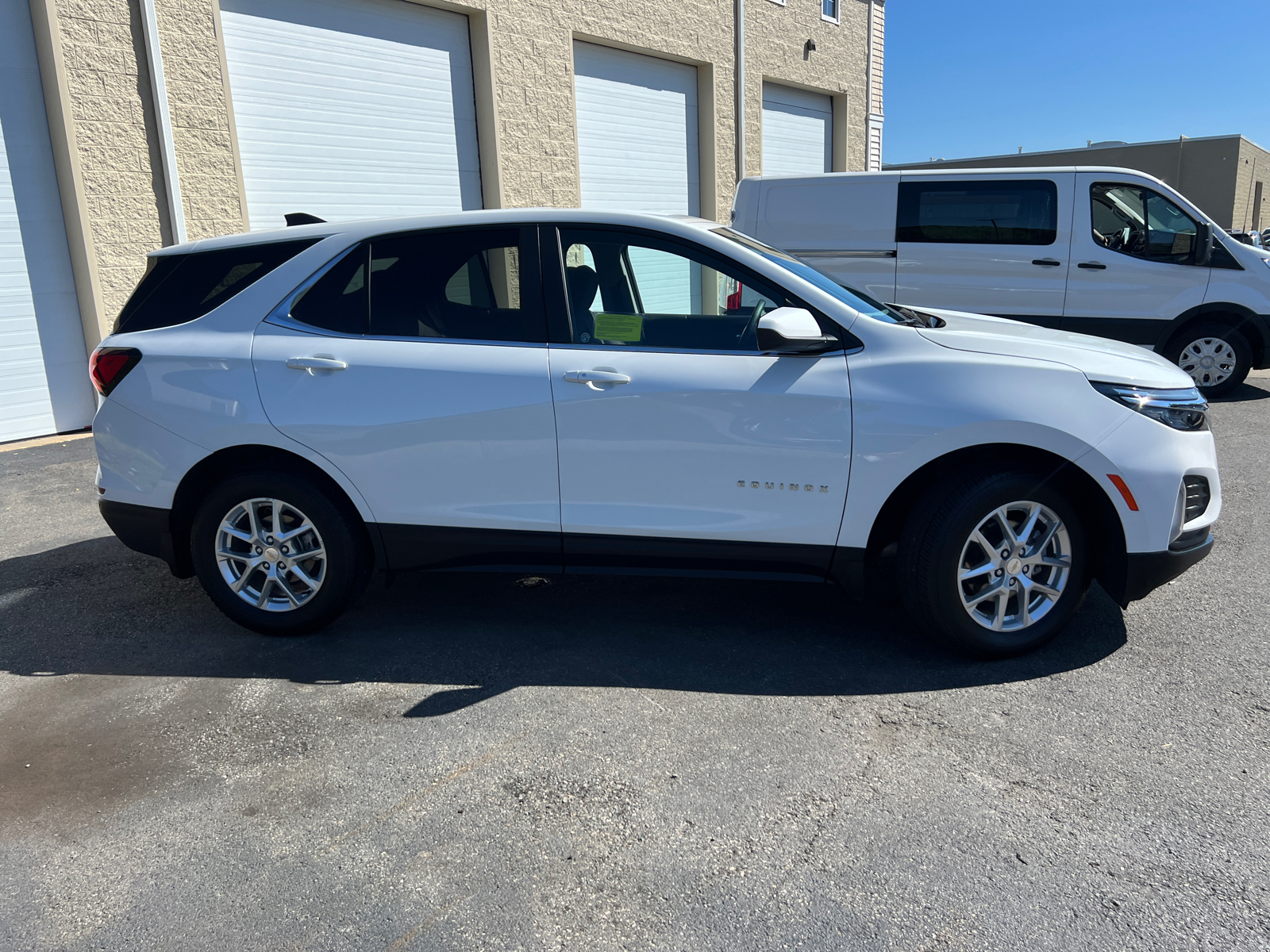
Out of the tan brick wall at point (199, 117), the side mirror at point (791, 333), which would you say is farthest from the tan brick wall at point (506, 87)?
the side mirror at point (791, 333)

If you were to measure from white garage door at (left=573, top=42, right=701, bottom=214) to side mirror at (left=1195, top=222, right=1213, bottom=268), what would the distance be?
654 cm

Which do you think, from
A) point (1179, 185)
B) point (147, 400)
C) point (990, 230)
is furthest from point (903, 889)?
point (1179, 185)

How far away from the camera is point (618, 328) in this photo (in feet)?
12.5

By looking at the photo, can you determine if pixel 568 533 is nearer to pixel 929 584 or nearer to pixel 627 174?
pixel 929 584

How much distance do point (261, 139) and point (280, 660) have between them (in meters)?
7.53

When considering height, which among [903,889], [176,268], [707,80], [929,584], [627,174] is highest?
[707,80]

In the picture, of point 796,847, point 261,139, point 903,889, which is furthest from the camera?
point 261,139

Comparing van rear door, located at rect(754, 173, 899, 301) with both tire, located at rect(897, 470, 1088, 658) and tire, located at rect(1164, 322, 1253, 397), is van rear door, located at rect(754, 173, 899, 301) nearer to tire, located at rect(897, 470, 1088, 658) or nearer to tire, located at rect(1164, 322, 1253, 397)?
tire, located at rect(1164, 322, 1253, 397)

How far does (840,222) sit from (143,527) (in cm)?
733

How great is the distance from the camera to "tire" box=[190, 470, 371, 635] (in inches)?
154

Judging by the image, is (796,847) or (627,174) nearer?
(796,847)

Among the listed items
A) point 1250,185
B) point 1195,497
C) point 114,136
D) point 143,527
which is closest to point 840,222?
point 1195,497

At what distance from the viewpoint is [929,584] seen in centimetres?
360

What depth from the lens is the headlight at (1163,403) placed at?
3.54 m
